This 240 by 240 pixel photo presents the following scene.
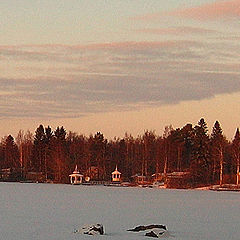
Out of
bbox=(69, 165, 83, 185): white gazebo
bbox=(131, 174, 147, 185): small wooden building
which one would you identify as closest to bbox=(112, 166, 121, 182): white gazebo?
bbox=(131, 174, 147, 185): small wooden building

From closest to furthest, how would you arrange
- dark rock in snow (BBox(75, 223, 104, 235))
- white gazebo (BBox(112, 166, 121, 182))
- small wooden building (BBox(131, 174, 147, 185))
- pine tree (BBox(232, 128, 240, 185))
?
dark rock in snow (BBox(75, 223, 104, 235)) < pine tree (BBox(232, 128, 240, 185)) < small wooden building (BBox(131, 174, 147, 185)) < white gazebo (BBox(112, 166, 121, 182))

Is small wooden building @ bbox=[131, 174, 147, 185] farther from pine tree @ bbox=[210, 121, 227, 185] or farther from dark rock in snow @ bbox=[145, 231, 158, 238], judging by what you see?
dark rock in snow @ bbox=[145, 231, 158, 238]

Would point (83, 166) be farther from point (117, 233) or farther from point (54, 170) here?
point (117, 233)

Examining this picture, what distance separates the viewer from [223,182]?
84.0m

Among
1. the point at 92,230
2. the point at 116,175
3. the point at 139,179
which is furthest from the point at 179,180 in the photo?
the point at 92,230

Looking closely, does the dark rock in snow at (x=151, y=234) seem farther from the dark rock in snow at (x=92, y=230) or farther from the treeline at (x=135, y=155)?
the treeline at (x=135, y=155)

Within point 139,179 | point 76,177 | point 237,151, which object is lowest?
point 139,179

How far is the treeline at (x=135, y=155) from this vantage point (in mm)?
86375

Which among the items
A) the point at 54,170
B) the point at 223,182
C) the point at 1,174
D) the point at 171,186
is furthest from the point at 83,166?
Answer: the point at 223,182

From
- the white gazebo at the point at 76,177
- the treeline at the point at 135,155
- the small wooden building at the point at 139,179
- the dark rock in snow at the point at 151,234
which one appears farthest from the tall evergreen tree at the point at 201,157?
the dark rock in snow at the point at 151,234

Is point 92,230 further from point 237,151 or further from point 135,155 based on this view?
point 135,155

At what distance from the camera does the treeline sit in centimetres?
8638

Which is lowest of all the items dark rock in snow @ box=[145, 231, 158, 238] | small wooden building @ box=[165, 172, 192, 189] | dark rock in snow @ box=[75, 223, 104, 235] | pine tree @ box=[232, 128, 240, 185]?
dark rock in snow @ box=[145, 231, 158, 238]

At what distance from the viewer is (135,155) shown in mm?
108188
